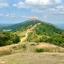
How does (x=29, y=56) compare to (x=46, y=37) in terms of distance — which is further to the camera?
(x=46, y=37)

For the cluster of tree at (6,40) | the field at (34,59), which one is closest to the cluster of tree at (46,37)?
the cluster of tree at (6,40)

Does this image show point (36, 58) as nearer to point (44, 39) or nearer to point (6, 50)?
point (6, 50)

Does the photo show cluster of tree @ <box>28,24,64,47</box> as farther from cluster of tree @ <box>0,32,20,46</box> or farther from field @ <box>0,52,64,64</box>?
field @ <box>0,52,64,64</box>

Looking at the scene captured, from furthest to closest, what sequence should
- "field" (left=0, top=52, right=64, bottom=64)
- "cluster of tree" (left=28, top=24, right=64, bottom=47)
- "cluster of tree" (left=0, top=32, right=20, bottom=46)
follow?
1. "cluster of tree" (left=28, top=24, right=64, bottom=47)
2. "cluster of tree" (left=0, top=32, right=20, bottom=46)
3. "field" (left=0, top=52, right=64, bottom=64)

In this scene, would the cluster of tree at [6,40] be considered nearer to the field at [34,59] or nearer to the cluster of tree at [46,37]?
the cluster of tree at [46,37]

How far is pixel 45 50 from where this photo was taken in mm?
27938

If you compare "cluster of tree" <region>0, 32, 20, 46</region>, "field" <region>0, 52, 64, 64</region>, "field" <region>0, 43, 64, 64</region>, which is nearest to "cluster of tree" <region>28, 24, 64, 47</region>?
"cluster of tree" <region>0, 32, 20, 46</region>

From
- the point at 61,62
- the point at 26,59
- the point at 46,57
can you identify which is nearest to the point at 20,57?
the point at 26,59

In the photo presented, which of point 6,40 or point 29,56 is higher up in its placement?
point 29,56

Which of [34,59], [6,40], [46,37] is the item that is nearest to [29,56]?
[34,59]

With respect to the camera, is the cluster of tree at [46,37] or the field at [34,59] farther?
the cluster of tree at [46,37]

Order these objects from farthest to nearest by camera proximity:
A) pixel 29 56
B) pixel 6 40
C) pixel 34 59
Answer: pixel 6 40
pixel 29 56
pixel 34 59

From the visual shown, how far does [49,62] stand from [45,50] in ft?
21.3

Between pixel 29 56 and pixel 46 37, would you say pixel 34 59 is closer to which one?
pixel 29 56
